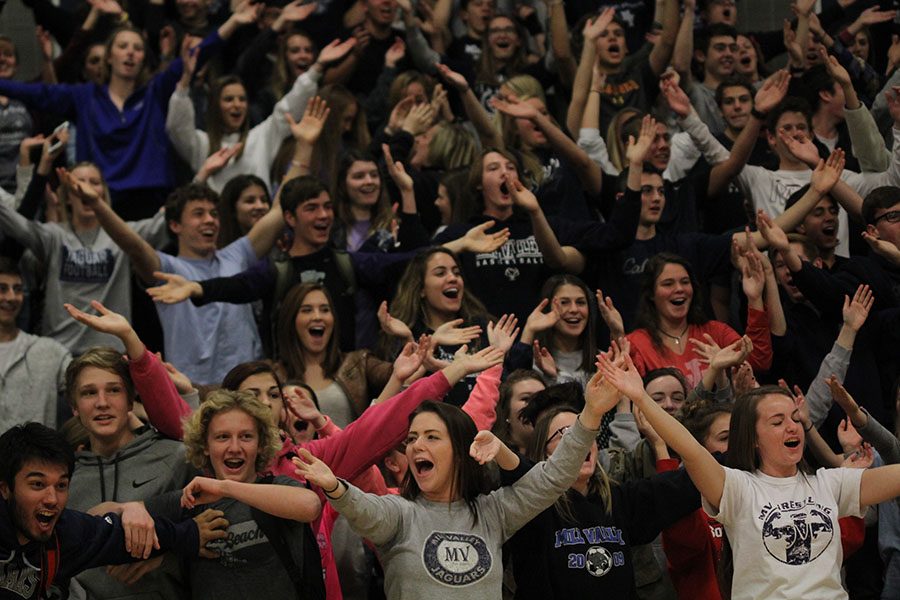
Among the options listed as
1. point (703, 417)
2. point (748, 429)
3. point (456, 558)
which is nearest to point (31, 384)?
point (456, 558)

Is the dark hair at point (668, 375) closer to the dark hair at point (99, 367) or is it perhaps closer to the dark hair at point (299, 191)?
the dark hair at point (299, 191)

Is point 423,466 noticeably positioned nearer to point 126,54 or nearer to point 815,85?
point 815,85

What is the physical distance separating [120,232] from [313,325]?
4.25ft

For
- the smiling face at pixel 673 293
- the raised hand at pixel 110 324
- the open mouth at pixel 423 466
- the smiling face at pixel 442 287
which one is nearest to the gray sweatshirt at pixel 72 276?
the smiling face at pixel 442 287

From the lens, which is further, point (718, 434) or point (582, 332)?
point (582, 332)

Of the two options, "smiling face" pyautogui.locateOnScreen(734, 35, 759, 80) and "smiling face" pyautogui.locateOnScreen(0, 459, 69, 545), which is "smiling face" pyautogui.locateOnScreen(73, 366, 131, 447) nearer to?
"smiling face" pyautogui.locateOnScreen(0, 459, 69, 545)

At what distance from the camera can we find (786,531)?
6.12m

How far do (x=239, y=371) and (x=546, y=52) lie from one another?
5.53m

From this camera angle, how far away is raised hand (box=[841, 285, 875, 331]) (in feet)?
25.9

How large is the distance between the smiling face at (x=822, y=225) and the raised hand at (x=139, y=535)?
14.3ft

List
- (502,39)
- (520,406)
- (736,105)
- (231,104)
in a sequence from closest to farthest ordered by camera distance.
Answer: (520,406), (736,105), (231,104), (502,39)

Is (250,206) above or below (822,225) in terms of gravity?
above

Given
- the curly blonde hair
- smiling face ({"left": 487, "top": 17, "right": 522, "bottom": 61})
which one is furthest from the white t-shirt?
smiling face ({"left": 487, "top": 17, "right": 522, "bottom": 61})

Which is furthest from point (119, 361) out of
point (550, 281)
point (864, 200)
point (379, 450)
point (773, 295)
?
point (864, 200)
